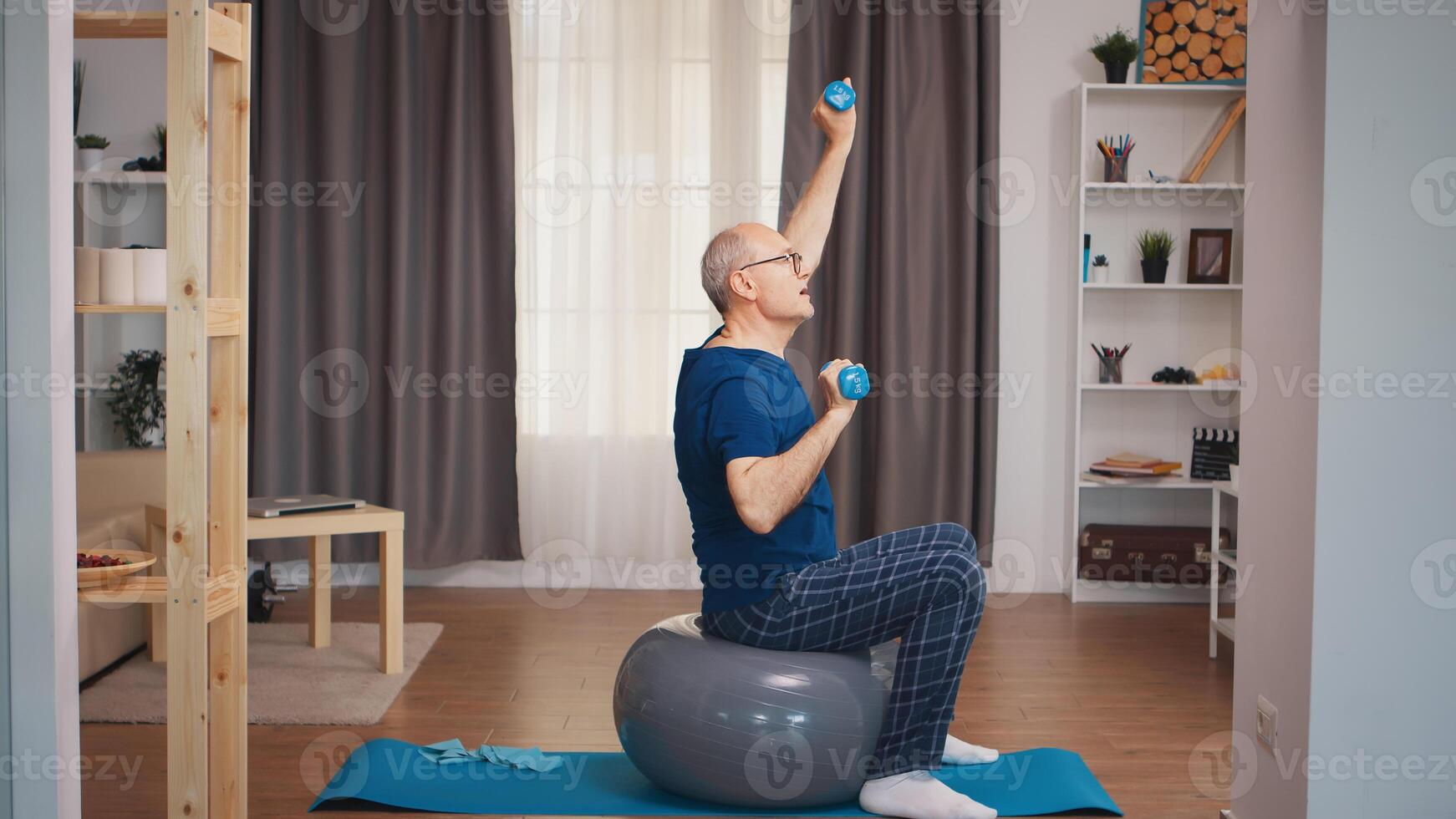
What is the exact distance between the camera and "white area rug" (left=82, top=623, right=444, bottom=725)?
9.76ft

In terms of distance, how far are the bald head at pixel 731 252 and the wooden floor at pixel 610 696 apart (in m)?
1.12

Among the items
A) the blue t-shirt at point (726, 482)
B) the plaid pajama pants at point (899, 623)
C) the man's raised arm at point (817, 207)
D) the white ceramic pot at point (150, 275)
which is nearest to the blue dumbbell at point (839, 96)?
the man's raised arm at point (817, 207)

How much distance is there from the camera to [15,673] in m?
1.88

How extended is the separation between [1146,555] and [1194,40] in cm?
182

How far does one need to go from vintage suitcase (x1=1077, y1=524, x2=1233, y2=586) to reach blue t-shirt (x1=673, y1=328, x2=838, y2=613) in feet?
7.32

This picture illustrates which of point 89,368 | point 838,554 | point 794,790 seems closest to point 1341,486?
point 838,554

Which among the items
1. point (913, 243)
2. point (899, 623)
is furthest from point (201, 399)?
point (913, 243)

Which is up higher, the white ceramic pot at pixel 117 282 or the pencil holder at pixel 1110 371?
the white ceramic pot at pixel 117 282

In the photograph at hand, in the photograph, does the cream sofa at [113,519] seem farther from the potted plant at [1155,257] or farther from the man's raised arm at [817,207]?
the potted plant at [1155,257]

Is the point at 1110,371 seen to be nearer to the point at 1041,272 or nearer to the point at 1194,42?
the point at 1041,272

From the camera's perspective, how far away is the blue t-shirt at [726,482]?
2248 millimetres

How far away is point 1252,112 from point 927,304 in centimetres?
214

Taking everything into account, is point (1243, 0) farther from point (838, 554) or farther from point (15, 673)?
point (15, 673)

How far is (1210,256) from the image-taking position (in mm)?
4336
